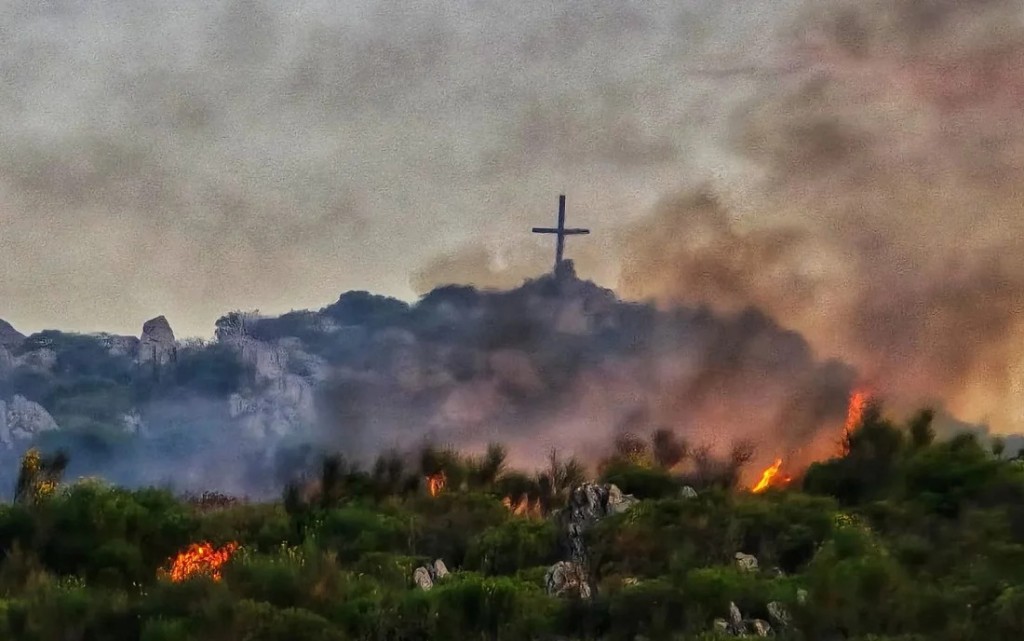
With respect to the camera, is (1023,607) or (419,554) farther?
(419,554)

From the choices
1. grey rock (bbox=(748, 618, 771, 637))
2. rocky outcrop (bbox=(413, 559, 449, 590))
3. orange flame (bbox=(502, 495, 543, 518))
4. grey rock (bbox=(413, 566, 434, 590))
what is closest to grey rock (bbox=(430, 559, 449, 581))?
rocky outcrop (bbox=(413, 559, 449, 590))

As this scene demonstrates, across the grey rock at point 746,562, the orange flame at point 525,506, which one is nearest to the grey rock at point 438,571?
the grey rock at point 746,562

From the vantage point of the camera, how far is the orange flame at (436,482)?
184ft

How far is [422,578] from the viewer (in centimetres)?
3278

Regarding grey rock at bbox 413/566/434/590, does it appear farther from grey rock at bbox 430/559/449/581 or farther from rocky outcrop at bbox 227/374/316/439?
rocky outcrop at bbox 227/374/316/439

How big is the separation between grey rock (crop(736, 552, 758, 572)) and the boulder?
4.48m

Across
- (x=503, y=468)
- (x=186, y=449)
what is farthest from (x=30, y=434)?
(x=503, y=468)

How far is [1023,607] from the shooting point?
2353 centimetres

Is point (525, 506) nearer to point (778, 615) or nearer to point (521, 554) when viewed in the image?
point (521, 554)

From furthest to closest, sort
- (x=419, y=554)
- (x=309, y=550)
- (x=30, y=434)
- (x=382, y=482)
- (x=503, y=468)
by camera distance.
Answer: (x=30, y=434) < (x=503, y=468) < (x=382, y=482) < (x=419, y=554) < (x=309, y=550)

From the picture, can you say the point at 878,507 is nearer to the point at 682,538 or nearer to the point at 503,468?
the point at 682,538

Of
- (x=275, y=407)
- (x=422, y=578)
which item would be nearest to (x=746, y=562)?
(x=422, y=578)

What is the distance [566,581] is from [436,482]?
93.2 ft

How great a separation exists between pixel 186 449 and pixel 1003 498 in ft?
434
